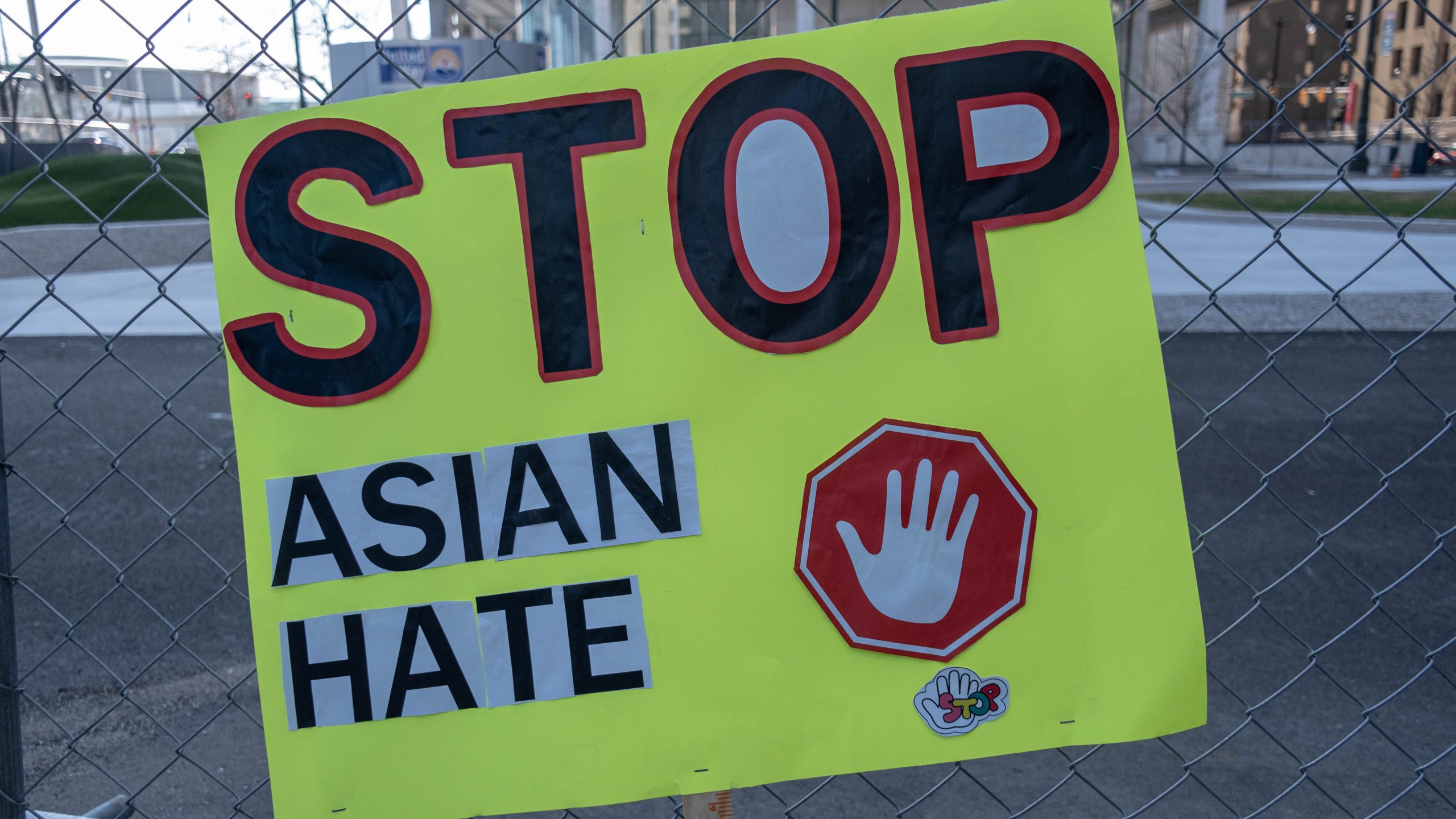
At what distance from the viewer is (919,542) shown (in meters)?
1.44

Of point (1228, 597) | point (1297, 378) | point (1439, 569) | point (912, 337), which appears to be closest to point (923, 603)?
point (912, 337)

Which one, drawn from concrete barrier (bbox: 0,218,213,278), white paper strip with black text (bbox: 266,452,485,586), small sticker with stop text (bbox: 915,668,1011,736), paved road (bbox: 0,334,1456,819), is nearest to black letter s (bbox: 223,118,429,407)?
white paper strip with black text (bbox: 266,452,485,586)

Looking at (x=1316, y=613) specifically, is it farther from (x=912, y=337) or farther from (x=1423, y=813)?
(x=912, y=337)

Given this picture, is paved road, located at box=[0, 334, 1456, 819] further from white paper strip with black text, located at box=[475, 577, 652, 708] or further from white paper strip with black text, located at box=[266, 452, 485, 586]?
white paper strip with black text, located at box=[475, 577, 652, 708]

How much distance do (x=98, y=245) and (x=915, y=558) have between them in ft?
47.8

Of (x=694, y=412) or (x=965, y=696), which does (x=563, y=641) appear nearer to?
(x=694, y=412)

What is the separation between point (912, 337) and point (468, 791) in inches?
36.2

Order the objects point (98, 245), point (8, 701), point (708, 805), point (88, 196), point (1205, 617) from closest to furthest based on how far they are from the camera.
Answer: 1. point (708, 805)
2. point (8, 701)
3. point (1205, 617)
4. point (98, 245)
5. point (88, 196)

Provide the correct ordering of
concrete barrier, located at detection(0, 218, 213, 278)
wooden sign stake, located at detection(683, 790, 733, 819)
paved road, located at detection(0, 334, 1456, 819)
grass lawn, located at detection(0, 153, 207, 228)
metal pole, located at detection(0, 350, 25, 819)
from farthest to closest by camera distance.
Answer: grass lawn, located at detection(0, 153, 207, 228) → concrete barrier, located at detection(0, 218, 213, 278) → paved road, located at detection(0, 334, 1456, 819) → metal pole, located at detection(0, 350, 25, 819) → wooden sign stake, located at detection(683, 790, 733, 819)

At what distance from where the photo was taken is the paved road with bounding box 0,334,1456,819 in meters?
2.42

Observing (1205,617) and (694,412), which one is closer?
(694,412)

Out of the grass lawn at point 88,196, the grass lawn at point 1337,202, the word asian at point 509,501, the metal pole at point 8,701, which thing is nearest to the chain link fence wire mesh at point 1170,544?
the metal pole at point 8,701

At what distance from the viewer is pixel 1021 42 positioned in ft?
4.59

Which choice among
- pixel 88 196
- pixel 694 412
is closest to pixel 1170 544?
pixel 694 412
